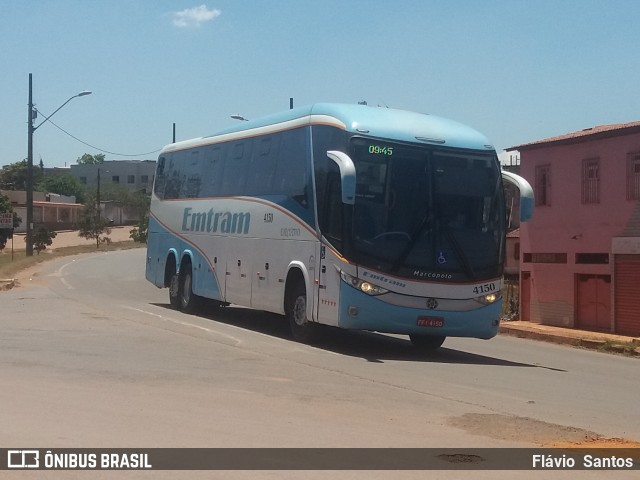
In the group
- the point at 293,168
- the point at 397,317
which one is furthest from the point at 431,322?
the point at 293,168

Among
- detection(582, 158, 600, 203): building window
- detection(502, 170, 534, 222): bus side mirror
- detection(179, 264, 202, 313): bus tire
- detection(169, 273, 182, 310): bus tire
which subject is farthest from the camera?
detection(582, 158, 600, 203): building window

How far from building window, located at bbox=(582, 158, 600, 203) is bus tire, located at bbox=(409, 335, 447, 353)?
1203 cm

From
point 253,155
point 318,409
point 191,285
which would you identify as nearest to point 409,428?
point 318,409

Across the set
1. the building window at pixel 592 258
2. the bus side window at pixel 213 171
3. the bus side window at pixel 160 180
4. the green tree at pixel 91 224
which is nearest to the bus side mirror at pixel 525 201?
the bus side window at pixel 213 171

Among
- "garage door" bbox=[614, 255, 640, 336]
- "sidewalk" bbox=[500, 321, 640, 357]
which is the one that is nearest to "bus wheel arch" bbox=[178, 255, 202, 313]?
"sidewalk" bbox=[500, 321, 640, 357]

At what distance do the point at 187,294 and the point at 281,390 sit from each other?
1245 centimetres

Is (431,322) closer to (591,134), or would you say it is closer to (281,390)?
(281,390)

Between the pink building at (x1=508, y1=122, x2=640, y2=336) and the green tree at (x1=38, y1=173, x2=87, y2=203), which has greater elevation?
the green tree at (x1=38, y1=173, x2=87, y2=203)

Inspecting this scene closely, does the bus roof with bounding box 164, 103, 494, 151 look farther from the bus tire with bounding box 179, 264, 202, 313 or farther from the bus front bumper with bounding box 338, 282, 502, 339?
the bus tire with bounding box 179, 264, 202, 313

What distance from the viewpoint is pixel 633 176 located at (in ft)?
88.3

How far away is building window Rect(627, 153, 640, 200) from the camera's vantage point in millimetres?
26734

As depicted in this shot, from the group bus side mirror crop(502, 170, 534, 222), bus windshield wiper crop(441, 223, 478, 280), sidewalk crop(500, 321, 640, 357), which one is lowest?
sidewalk crop(500, 321, 640, 357)

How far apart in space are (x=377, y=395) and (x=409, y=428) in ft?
7.08

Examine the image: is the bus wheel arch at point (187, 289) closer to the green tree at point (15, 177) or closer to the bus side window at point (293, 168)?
the bus side window at point (293, 168)
